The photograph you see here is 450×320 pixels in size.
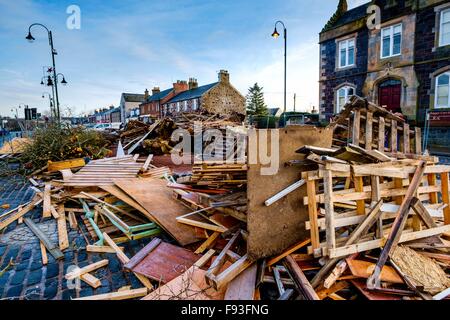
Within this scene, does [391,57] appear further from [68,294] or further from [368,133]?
[68,294]

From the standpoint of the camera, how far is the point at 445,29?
1324 cm

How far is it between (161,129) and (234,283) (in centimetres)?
1152

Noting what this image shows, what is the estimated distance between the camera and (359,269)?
2848 mm

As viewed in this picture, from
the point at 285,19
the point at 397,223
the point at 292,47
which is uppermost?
the point at 285,19

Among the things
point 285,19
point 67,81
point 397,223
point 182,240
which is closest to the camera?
point 397,223

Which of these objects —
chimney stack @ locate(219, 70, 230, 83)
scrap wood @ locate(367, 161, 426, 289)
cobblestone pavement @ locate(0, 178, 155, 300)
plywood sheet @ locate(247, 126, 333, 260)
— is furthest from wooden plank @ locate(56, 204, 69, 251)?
chimney stack @ locate(219, 70, 230, 83)

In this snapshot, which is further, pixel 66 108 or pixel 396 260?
pixel 66 108

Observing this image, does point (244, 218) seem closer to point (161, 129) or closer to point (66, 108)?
point (161, 129)

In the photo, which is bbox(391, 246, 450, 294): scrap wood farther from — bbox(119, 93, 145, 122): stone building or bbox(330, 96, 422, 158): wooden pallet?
bbox(119, 93, 145, 122): stone building

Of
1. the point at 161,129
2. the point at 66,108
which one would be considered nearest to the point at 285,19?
the point at 161,129

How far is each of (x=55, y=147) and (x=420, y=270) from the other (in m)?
11.5

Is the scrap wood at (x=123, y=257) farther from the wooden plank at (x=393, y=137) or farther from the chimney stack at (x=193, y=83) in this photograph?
the chimney stack at (x=193, y=83)

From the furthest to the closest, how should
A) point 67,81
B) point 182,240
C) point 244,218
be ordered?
point 67,81, point 182,240, point 244,218

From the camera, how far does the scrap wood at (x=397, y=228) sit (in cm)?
268
